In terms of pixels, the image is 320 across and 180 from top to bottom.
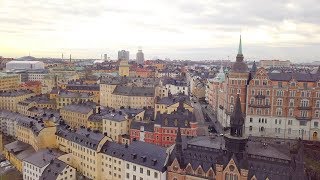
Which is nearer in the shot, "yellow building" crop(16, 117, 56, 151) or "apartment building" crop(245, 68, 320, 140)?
"yellow building" crop(16, 117, 56, 151)

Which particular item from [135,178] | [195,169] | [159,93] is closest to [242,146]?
[195,169]

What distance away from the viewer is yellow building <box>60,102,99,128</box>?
447 feet

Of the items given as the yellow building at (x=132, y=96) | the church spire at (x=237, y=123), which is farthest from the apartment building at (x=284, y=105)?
the yellow building at (x=132, y=96)

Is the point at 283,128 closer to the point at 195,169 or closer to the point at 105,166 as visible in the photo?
the point at 195,169

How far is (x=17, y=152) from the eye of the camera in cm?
11481

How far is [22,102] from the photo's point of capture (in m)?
166

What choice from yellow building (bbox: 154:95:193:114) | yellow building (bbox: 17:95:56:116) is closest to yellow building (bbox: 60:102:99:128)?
yellow building (bbox: 17:95:56:116)

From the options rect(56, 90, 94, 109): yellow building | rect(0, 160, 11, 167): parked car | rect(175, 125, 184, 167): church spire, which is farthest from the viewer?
rect(56, 90, 94, 109): yellow building

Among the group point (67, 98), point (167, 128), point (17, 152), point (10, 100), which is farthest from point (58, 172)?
point (10, 100)

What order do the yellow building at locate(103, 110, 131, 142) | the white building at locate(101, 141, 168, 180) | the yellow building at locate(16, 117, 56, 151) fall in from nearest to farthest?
1. the white building at locate(101, 141, 168, 180)
2. the yellow building at locate(16, 117, 56, 151)
3. the yellow building at locate(103, 110, 131, 142)

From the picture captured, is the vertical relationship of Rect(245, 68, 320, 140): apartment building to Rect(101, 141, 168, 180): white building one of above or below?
above

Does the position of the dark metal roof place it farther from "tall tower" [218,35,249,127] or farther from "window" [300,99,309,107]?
"window" [300,99,309,107]

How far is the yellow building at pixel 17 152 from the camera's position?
355 feet

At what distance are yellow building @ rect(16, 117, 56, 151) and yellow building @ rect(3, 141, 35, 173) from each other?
2038mm
